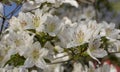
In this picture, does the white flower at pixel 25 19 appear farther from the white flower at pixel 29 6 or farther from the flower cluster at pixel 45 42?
the white flower at pixel 29 6

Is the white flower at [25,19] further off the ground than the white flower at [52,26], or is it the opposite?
the white flower at [25,19]

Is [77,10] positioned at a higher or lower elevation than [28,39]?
lower

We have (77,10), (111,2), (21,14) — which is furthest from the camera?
(111,2)

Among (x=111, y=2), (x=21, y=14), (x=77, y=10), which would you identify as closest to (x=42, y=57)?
(x=21, y=14)

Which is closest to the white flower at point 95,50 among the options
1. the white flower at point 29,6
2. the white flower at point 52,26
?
the white flower at point 52,26

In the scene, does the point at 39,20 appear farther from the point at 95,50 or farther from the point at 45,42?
the point at 95,50

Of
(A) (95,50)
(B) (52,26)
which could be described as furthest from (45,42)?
(A) (95,50)

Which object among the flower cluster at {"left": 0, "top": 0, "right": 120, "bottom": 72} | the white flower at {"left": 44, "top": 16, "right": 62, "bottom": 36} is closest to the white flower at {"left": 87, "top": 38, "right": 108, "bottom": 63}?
the flower cluster at {"left": 0, "top": 0, "right": 120, "bottom": 72}

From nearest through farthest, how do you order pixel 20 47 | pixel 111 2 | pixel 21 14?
pixel 20 47 < pixel 21 14 < pixel 111 2

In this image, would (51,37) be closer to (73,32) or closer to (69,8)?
(73,32)
